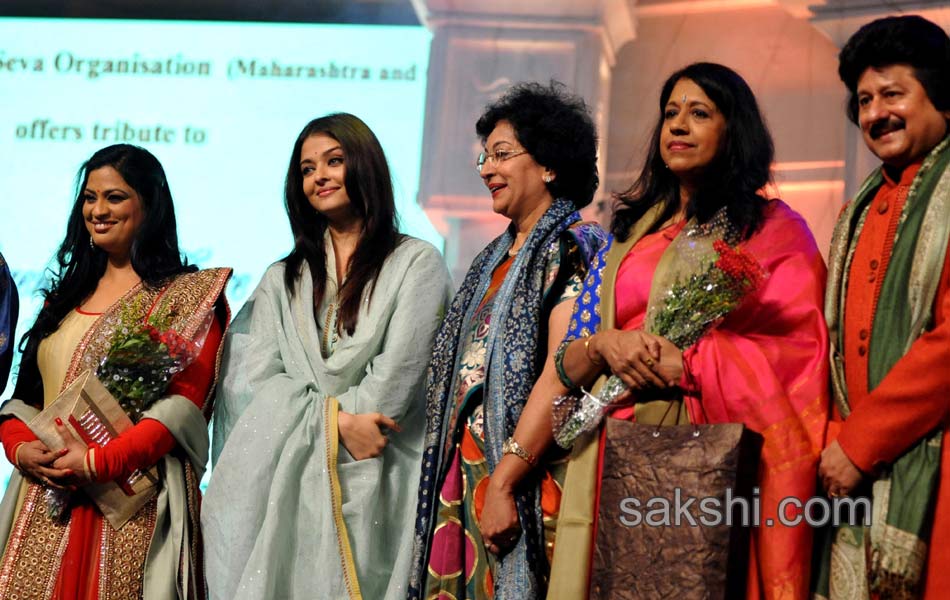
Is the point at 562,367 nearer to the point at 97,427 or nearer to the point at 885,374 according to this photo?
the point at 885,374

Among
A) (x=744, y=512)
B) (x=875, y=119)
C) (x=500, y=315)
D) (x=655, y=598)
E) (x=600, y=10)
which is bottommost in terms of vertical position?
(x=655, y=598)

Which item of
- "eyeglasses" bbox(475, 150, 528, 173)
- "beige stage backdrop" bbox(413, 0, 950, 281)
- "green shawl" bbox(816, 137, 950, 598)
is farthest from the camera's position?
"beige stage backdrop" bbox(413, 0, 950, 281)

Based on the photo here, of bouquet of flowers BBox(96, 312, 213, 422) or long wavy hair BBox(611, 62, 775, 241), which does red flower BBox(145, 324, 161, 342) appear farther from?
long wavy hair BBox(611, 62, 775, 241)

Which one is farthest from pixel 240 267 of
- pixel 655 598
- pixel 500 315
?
pixel 655 598

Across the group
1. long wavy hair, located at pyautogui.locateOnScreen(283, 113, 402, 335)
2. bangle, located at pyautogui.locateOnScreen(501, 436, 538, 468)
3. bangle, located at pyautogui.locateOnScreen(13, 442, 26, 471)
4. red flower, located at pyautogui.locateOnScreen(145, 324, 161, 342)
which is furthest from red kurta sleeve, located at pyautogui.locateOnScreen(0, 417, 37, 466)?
bangle, located at pyautogui.locateOnScreen(501, 436, 538, 468)

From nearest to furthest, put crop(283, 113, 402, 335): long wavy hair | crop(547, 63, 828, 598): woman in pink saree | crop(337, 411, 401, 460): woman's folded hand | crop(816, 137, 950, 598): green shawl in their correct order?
crop(816, 137, 950, 598): green shawl
crop(547, 63, 828, 598): woman in pink saree
crop(337, 411, 401, 460): woman's folded hand
crop(283, 113, 402, 335): long wavy hair

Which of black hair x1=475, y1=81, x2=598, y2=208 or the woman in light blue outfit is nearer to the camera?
the woman in light blue outfit

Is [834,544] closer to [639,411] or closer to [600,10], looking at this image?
[639,411]

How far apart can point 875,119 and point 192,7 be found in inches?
145

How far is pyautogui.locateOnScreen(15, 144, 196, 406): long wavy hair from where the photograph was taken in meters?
3.93

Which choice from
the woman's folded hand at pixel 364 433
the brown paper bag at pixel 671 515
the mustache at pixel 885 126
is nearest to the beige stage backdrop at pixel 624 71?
the woman's folded hand at pixel 364 433

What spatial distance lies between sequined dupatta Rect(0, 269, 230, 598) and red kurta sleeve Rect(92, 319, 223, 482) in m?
0.03

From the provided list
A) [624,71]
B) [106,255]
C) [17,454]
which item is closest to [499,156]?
[106,255]

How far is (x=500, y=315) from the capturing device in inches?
132
